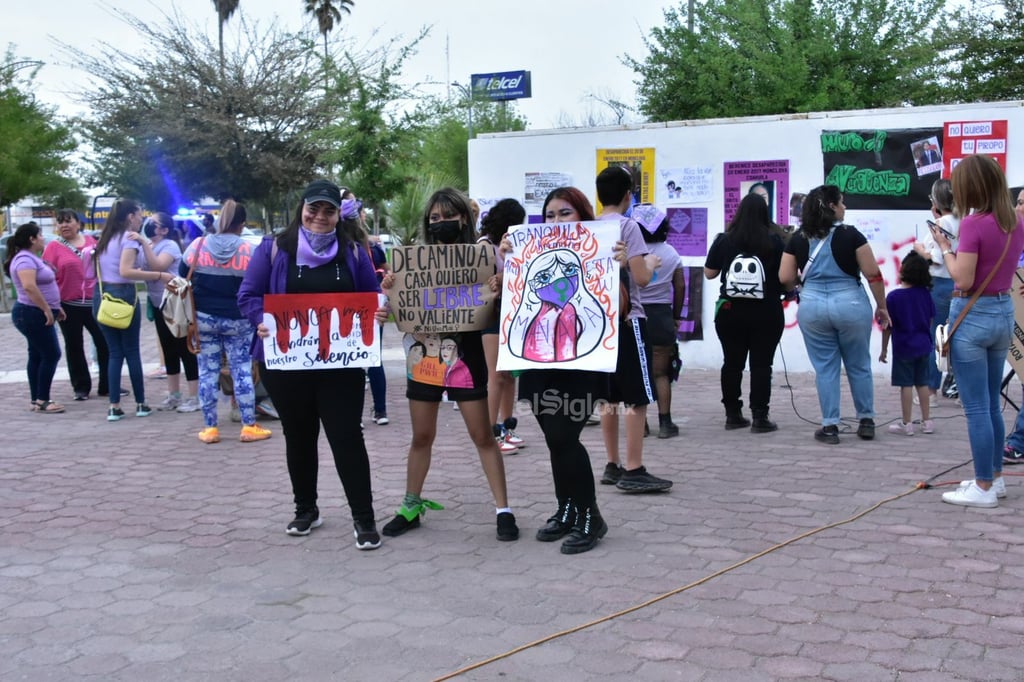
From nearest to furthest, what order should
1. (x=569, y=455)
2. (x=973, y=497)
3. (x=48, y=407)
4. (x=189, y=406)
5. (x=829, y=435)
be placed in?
(x=569, y=455)
(x=973, y=497)
(x=829, y=435)
(x=189, y=406)
(x=48, y=407)

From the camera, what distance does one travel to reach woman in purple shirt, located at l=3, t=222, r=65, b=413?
31.7 ft

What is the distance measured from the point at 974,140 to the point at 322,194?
282 inches

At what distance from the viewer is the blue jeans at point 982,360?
5.54m

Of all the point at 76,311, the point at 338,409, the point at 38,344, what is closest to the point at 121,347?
the point at 38,344

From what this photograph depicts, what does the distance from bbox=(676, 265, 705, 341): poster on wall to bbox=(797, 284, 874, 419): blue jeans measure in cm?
332

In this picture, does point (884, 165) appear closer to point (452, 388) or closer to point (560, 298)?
point (560, 298)

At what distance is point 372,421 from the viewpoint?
8750mm

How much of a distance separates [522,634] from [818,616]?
125 centimetres

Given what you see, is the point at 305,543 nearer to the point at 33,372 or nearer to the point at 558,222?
the point at 558,222

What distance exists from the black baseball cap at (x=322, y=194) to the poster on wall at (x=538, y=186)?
20.6 ft

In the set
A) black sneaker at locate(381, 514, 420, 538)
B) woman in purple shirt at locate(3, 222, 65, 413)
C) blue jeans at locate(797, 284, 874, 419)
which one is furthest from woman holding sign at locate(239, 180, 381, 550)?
woman in purple shirt at locate(3, 222, 65, 413)

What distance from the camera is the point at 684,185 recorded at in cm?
1084

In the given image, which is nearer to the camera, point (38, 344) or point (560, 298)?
point (560, 298)

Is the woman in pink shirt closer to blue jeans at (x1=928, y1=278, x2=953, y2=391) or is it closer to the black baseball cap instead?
the black baseball cap
